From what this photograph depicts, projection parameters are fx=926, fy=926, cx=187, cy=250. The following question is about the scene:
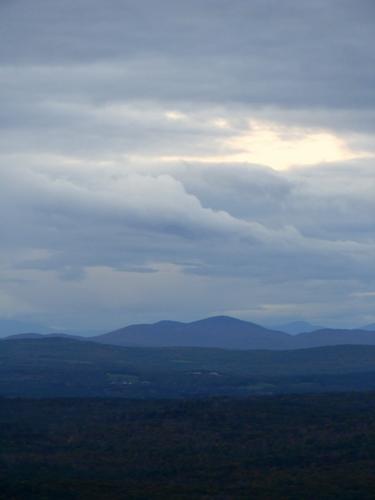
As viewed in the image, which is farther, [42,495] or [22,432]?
[22,432]

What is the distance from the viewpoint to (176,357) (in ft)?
601

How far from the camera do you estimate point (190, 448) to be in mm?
65688

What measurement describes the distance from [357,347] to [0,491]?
153779 millimetres

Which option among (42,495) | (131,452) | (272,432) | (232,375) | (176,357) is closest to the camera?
(42,495)

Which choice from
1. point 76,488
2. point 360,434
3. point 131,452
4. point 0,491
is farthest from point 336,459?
point 0,491

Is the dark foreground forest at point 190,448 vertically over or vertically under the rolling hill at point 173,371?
under

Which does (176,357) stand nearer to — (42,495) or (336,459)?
(336,459)

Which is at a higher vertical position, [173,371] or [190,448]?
[173,371]

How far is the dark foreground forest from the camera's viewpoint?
48906 mm

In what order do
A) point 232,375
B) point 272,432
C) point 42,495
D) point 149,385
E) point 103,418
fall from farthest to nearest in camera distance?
point 232,375 < point 149,385 < point 103,418 < point 272,432 < point 42,495

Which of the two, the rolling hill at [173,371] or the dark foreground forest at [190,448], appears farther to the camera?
the rolling hill at [173,371]

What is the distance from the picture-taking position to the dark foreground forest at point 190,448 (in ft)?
160

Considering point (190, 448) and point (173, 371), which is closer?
point (190, 448)

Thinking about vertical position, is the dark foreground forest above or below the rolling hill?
below
